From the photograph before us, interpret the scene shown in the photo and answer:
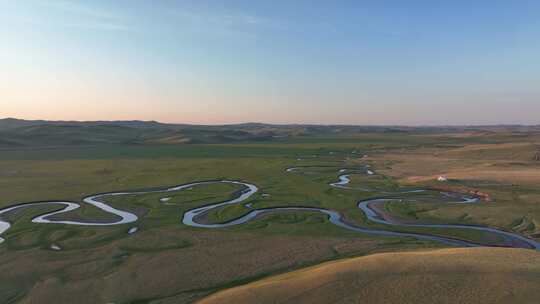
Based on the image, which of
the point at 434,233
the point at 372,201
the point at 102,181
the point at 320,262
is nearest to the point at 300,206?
the point at 372,201

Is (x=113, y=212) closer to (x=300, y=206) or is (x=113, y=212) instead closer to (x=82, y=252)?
(x=82, y=252)

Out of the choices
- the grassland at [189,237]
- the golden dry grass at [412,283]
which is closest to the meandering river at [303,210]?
the grassland at [189,237]

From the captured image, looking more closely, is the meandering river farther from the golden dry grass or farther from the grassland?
the golden dry grass

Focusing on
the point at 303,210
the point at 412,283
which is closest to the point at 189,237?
the point at 303,210

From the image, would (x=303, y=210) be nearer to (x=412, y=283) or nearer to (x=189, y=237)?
(x=189, y=237)

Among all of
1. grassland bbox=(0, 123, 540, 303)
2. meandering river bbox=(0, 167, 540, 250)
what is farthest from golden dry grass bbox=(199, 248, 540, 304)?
meandering river bbox=(0, 167, 540, 250)

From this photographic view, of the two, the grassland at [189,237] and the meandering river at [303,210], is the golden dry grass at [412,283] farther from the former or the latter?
the meandering river at [303,210]

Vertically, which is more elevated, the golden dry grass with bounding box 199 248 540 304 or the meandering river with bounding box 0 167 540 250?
the golden dry grass with bounding box 199 248 540 304

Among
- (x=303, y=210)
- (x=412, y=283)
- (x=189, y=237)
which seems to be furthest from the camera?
(x=303, y=210)
